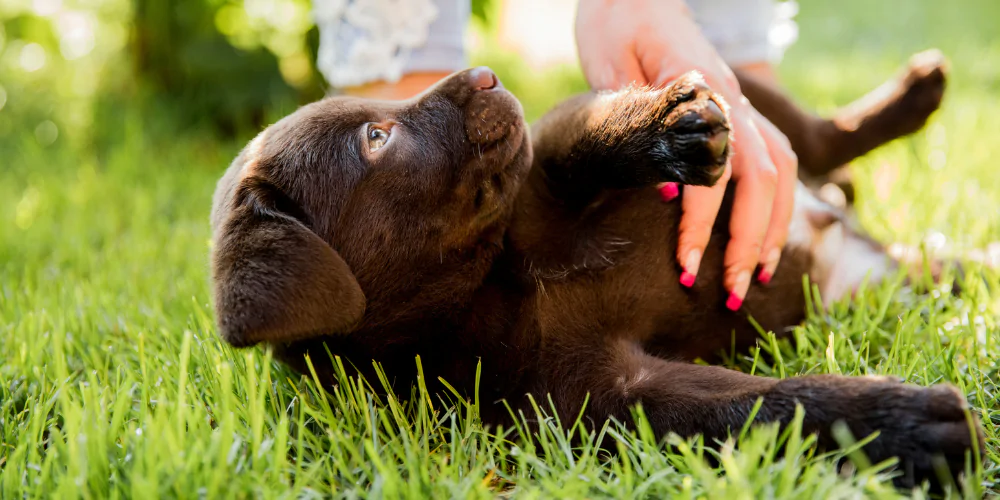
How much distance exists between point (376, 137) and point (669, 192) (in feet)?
2.48

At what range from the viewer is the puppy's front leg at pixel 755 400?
138cm

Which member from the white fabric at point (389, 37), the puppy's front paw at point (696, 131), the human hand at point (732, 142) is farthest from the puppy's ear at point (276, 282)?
the white fabric at point (389, 37)

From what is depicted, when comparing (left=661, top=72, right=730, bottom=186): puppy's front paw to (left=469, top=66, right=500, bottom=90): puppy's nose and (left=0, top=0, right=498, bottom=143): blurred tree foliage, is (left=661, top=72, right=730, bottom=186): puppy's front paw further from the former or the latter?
(left=0, top=0, right=498, bottom=143): blurred tree foliage

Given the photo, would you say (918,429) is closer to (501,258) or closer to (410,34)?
(501,258)

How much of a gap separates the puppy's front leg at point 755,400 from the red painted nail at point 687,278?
253mm

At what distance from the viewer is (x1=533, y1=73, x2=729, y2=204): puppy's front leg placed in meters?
1.70

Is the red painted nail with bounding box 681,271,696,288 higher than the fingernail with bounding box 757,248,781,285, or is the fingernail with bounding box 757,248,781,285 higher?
the red painted nail with bounding box 681,271,696,288

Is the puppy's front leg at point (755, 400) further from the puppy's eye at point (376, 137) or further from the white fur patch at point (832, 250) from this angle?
the white fur patch at point (832, 250)

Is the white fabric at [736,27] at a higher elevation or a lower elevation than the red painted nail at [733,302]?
higher

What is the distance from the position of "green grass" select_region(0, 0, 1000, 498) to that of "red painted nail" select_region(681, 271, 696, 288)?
26cm

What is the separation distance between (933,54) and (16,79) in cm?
565

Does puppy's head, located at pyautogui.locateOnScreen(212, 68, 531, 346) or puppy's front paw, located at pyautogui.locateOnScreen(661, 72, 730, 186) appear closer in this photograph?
puppy's front paw, located at pyautogui.locateOnScreen(661, 72, 730, 186)

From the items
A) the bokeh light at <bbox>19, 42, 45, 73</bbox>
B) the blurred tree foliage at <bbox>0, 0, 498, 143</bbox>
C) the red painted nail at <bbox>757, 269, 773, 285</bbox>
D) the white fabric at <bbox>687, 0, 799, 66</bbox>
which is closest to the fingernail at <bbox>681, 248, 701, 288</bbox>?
the red painted nail at <bbox>757, 269, 773, 285</bbox>

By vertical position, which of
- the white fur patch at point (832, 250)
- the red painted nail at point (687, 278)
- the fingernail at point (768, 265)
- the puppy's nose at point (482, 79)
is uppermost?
the puppy's nose at point (482, 79)
